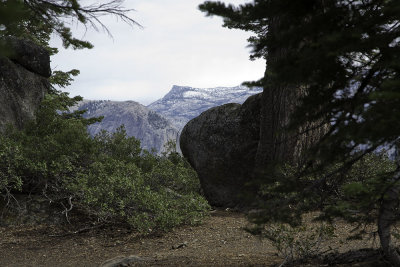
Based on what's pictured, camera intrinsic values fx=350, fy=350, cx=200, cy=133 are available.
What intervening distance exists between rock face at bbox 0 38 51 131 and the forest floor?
3.77m

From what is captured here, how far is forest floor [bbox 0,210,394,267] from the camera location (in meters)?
5.35

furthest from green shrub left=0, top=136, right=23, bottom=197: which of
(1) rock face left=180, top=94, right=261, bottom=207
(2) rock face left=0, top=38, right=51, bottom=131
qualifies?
(1) rock face left=180, top=94, right=261, bottom=207

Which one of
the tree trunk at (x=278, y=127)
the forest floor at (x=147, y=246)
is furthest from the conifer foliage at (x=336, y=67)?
the tree trunk at (x=278, y=127)

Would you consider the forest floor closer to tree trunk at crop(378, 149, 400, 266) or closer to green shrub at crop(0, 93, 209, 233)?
green shrub at crop(0, 93, 209, 233)

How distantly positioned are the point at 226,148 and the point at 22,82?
6.69 m

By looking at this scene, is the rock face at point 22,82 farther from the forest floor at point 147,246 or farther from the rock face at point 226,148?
the rock face at point 226,148

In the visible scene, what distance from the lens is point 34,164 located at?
26.0 ft

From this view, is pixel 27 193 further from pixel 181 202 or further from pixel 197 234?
pixel 197 234

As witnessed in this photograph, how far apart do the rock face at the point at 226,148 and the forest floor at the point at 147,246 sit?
6.06 ft

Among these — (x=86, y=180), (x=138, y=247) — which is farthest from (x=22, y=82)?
(x=138, y=247)

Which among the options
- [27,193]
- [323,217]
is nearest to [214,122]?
[27,193]

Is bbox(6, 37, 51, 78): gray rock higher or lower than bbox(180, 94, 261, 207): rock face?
higher

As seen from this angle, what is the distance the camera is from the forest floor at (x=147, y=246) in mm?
5352

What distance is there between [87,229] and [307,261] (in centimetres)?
507
